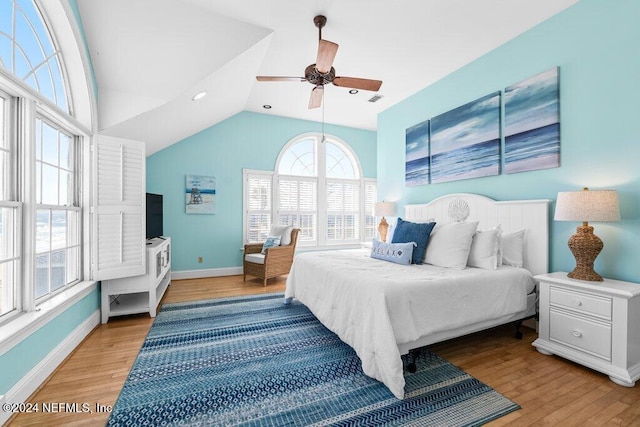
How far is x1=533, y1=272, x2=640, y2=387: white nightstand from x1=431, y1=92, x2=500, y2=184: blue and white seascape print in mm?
1441

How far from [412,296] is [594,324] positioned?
1322 mm

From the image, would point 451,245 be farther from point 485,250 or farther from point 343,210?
point 343,210

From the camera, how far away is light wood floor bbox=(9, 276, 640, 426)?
60.2 inches

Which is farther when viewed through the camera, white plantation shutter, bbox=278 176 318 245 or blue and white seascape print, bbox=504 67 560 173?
white plantation shutter, bbox=278 176 318 245

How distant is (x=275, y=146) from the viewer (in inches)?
211

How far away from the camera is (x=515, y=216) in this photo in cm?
286

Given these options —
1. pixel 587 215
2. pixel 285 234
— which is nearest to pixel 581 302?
pixel 587 215

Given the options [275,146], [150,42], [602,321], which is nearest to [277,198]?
[275,146]

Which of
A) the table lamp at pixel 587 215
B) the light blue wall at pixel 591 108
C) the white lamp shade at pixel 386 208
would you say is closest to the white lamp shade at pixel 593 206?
the table lamp at pixel 587 215

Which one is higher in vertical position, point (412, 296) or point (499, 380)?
point (412, 296)

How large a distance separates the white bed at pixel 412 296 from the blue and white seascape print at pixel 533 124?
1.39ft

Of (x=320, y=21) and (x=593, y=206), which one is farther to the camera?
(x=320, y=21)

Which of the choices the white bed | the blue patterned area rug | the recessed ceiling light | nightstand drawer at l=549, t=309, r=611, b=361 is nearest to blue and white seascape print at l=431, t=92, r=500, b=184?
the white bed

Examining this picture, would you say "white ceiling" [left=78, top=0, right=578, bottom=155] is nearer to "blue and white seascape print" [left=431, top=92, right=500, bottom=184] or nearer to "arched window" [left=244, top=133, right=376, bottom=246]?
"blue and white seascape print" [left=431, top=92, right=500, bottom=184]
